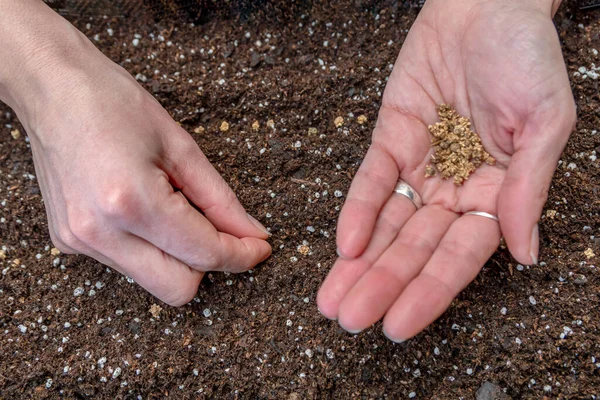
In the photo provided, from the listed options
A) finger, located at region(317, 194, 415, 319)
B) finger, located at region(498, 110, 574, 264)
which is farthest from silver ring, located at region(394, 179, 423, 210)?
finger, located at region(498, 110, 574, 264)

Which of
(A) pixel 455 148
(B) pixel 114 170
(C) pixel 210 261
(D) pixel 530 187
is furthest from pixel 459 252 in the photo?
(B) pixel 114 170

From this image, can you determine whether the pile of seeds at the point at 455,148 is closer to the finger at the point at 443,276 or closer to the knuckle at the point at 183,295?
the finger at the point at 443,276

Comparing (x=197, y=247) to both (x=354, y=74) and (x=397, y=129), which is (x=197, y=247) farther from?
(x=354, y=74)

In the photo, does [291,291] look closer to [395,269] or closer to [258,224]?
[258,224]

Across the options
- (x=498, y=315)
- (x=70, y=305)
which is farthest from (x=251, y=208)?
(x=498, y=315)

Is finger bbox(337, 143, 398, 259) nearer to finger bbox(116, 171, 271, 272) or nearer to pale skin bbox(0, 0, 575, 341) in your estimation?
pale skin bbox(0, 0, 575, 341)
